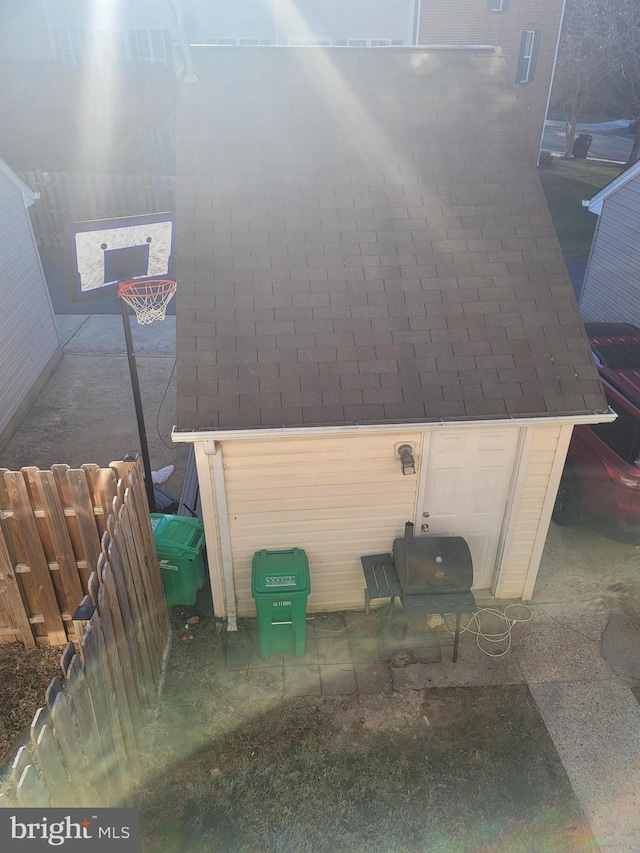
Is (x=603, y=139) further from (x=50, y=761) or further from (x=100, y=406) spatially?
(x=50, y=761)

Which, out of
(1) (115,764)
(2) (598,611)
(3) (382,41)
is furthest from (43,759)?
(3) (382,41)

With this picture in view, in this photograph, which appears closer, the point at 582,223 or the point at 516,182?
the point at 516,182

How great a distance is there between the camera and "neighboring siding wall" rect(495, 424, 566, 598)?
6289 mm

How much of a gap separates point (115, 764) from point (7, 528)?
8.28 feet

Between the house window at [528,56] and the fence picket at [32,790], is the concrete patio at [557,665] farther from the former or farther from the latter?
the house window at [528,56]

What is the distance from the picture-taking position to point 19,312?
1088cm

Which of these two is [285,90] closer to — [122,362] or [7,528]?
[7,528]

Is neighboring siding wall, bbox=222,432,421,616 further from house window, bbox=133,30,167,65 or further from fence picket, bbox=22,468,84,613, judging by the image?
house window, bbox=133,30,167,65

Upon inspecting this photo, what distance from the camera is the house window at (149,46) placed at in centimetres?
3019

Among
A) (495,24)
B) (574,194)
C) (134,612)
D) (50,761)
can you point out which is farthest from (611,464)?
(495,24)

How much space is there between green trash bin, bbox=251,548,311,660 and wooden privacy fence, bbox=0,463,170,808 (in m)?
1.11

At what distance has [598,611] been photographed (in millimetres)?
7098

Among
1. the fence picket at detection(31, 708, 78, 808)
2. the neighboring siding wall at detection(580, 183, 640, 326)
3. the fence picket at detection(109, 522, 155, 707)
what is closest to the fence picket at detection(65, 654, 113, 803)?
the fence picket at detection(31, 708, 78, 808)

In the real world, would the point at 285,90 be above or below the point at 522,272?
above
